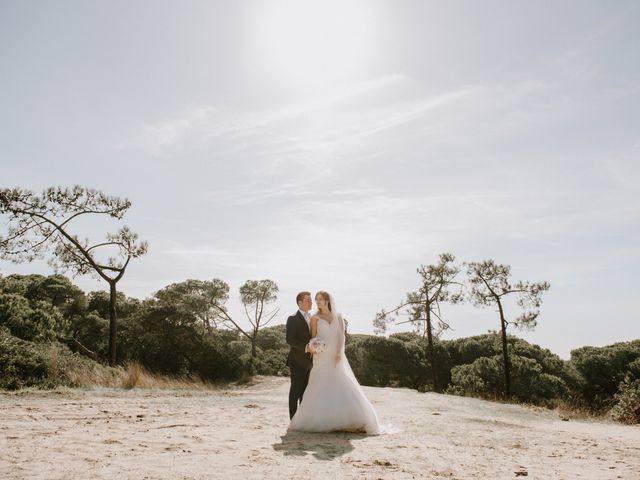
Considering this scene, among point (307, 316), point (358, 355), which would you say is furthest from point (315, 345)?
point (358, 355)

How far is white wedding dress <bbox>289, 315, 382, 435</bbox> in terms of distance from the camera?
24.4 ft

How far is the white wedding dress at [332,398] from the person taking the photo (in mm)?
7441

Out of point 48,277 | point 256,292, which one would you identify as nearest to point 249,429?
point 256,292

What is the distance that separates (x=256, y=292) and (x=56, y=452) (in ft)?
128

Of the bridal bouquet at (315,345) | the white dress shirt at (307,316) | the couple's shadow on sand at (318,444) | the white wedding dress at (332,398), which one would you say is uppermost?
the white dress shirt at (307,316)

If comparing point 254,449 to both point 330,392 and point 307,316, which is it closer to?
point 330,392

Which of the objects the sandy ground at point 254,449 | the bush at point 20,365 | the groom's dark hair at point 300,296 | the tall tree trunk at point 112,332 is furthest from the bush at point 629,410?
the tall tree trunk at point 112,332

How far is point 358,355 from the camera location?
4262cm

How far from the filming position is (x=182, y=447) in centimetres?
577

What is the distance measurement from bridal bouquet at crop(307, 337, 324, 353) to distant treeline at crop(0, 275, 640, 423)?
55.4 feet

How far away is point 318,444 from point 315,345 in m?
1.64

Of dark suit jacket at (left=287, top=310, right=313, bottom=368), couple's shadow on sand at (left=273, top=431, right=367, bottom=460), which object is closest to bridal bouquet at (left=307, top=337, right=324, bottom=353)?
dark suit jacket at (left=287, top=310, right=313, bottom=368)

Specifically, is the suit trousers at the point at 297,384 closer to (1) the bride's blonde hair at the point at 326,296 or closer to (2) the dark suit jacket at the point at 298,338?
(2) the dark suit jacket at the point at 298,338

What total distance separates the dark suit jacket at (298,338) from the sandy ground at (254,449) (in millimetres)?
1249
